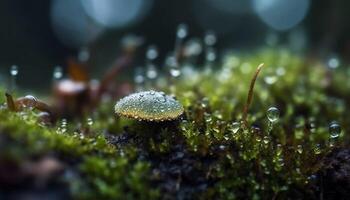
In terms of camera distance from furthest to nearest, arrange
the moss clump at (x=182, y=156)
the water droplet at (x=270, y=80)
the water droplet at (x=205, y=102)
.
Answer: the water droplet at (x=270, y=80) → the water droplet at (x=205, y=102) → the moss clump at (x=182, y=156)

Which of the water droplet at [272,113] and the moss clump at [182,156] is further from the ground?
the water droplet at [272,113]

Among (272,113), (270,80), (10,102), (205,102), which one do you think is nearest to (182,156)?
(272,113)

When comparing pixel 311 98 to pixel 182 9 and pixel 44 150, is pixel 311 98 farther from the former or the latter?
pixel 182 9

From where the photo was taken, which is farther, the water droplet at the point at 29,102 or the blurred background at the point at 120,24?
the blurred background at the point at 120,24

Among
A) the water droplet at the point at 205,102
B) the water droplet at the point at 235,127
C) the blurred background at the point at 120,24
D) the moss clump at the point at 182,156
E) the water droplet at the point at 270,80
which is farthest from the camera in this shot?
the blurred background at the point at 120,24

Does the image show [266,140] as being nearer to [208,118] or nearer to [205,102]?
[208,118]

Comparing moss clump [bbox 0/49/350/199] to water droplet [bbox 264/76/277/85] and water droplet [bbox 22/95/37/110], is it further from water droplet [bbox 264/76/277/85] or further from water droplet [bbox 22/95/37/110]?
water droplet [bbox 264/76/277/85]

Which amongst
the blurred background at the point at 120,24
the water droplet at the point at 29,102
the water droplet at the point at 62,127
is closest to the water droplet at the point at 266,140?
the water droplet at the point at 62,127

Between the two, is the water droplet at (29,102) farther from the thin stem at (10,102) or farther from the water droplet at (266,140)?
the water droplet at (266,140)
